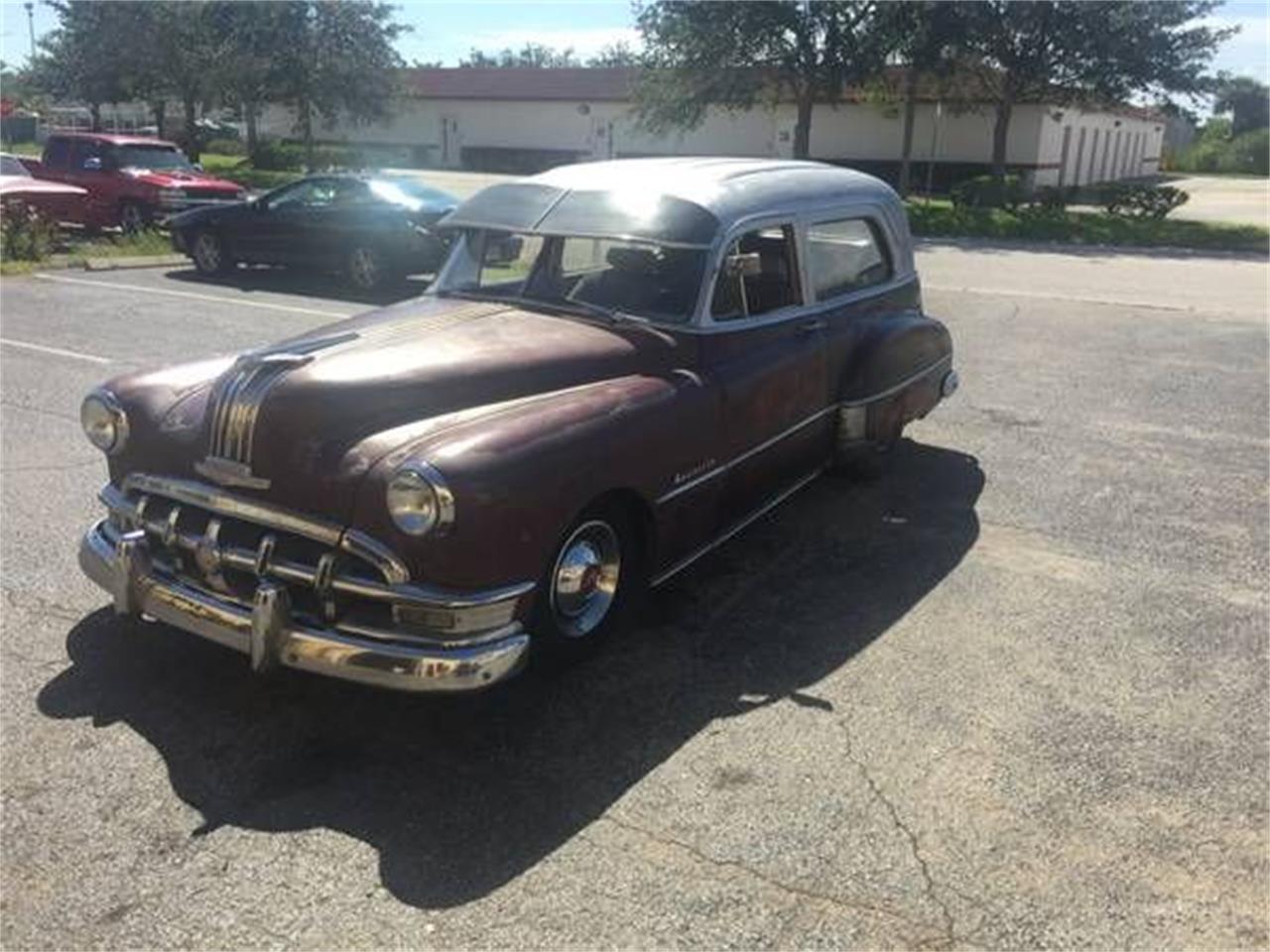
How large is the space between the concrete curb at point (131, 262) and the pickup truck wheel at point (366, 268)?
154 inches

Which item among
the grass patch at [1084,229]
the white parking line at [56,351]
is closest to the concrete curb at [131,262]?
the white parking line at [56,351]

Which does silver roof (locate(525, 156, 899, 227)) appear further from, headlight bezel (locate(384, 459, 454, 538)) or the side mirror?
headlight bezel (locate(384, 459, 454, 538))

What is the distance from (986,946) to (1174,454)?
17.1ft

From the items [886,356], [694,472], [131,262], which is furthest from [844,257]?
[131,262]

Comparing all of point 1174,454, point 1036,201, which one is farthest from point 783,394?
point 1036,201

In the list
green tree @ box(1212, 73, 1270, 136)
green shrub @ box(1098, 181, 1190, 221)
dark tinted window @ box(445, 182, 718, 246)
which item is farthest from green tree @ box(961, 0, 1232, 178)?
green tree @ box(1212, 73, 1270, 136)

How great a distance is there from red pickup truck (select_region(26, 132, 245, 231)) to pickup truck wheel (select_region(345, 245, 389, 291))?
5.97 metres

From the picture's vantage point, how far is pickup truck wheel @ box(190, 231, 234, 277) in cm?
1446

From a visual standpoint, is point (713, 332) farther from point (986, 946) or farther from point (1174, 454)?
point (1174, 454)

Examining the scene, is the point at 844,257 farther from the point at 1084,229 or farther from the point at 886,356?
the point at 1084,229

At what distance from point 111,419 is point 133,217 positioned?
15703 millimetres

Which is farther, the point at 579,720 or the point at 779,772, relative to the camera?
the point at 579,720

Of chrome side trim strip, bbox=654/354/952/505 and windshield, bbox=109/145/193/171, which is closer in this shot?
chrome side trim strip, bbox=654/354/952/505

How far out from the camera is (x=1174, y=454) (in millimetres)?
7199
